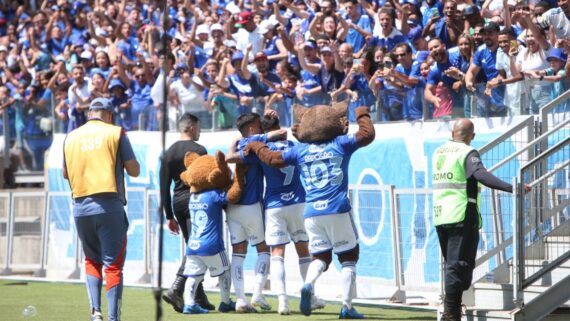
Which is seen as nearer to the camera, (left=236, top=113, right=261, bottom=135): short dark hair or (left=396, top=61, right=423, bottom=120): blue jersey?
(left=236, top=113, right=261, bottom=135): short dark hair

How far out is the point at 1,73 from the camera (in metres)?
25.8

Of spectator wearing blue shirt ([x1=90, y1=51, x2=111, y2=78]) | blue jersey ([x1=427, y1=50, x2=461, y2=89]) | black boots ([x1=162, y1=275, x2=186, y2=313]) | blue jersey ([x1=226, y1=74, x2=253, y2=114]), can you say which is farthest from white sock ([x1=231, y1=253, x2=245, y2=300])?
spectator wearing blue shirt ([x1=90, y1=51, x2=111, y2=78])

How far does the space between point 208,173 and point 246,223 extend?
72 cm

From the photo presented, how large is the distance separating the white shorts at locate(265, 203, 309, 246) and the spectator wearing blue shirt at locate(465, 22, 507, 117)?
2568 mm

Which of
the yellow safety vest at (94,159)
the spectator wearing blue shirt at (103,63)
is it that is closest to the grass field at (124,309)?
the yellow safety vest at (94,159)

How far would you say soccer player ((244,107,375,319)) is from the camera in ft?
37.4

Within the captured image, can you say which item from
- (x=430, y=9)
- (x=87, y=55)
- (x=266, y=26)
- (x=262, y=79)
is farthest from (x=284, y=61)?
(x=87, y=55)

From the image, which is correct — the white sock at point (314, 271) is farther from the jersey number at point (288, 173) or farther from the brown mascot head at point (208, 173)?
the brown mascot head at point (208, 173)

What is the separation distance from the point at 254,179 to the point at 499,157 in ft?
8.81

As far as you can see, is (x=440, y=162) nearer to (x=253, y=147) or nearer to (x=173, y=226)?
(x=253, y=147)

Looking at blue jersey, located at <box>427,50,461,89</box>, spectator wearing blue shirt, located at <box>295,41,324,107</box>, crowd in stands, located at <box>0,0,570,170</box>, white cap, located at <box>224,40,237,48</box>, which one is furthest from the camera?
white cap, located at <box>224,40,237,48</box>

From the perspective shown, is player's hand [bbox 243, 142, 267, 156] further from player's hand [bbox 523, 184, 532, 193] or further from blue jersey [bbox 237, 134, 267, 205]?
player's hand [bbox 523, 184, 532, 193]

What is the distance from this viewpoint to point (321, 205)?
11453 mm

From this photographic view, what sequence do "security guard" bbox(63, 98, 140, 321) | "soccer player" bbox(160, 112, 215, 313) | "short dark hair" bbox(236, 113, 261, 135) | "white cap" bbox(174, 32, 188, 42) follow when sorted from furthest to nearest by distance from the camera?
"white cap" bbox(174, 32, 188, 42)
"soccer player" bbox(160, 112, 215, 313)
"short dark hair" bbox(236, 113, 261, 135)
"security guard" bbox(63, 98, 140, 321)
